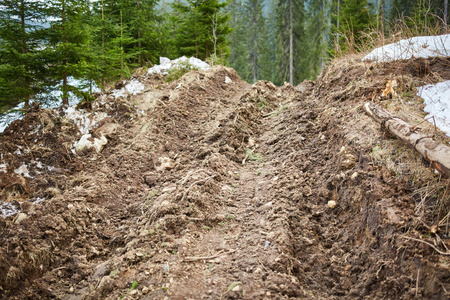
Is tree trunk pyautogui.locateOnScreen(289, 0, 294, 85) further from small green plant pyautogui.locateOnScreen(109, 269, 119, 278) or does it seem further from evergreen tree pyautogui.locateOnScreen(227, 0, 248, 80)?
small green plant pyautogui.locateOnScreen(109, 269, 119, 278)

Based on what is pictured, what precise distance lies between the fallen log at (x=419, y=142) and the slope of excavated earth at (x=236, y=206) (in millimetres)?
167

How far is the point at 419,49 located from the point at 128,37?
9.74m

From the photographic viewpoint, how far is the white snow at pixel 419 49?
4801 millimetres

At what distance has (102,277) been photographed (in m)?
2.89

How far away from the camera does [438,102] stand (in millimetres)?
3727

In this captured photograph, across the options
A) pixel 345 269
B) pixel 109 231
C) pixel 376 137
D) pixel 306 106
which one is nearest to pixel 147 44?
pixel 306 106

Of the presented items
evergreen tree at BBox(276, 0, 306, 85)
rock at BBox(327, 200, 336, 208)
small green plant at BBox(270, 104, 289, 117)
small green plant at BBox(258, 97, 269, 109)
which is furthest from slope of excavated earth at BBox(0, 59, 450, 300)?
evergreen tree at BBox(276, 0, 306, 85)

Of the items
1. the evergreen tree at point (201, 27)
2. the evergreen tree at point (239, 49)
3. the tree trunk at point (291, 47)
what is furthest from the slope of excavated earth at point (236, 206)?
the evergreen tree at point (239, 49)

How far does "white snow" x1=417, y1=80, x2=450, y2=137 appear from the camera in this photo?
3.23m

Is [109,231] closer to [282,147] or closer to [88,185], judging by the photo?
[88,185]

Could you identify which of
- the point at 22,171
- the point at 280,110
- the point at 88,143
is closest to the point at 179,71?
the point at 280,110

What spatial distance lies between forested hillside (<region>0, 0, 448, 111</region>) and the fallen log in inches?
101

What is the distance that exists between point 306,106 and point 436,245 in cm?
477

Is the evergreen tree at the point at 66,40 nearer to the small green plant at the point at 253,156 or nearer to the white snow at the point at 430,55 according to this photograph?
the small green plant at the point at 253,156
